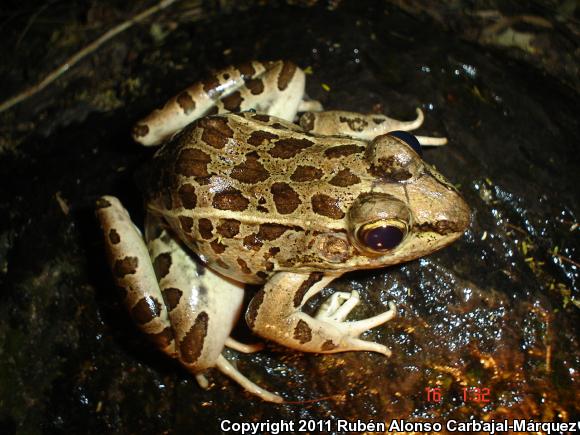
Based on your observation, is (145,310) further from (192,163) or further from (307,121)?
(307,121)

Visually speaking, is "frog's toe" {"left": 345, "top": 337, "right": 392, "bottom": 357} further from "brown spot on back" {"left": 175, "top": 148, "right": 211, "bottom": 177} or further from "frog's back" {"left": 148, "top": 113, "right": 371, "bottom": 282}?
"brown spot on back" {"left": 175, "top": 148, "right": 211, "bottom": 177}

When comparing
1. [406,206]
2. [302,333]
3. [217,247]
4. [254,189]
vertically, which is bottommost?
[302,333]

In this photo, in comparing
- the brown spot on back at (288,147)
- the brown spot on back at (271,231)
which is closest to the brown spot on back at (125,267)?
the brown spot on back at (271,231)

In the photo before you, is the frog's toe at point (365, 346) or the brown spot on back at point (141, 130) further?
the brown spot on back at point (141, 130)

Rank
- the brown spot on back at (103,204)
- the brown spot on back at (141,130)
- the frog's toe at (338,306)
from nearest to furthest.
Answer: the frog's toe at (338,306) → the brown spot on back at (103,204) → the brown spot on back at (141,130)

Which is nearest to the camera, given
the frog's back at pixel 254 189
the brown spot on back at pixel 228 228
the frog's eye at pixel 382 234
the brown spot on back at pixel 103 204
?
the frog's eye at pixel 382 234

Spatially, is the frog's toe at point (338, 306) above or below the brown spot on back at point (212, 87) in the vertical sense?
below

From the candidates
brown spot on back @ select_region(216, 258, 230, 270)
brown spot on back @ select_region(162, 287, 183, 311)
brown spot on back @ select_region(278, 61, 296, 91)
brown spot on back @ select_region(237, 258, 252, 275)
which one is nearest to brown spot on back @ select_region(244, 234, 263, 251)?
brown spot on back @ select_region(237, 258, 252, 275)

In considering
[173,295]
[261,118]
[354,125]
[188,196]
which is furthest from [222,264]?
[354,125]

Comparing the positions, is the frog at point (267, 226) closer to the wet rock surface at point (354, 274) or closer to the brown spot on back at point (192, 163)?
the brown spot on back at point (192, 163)
